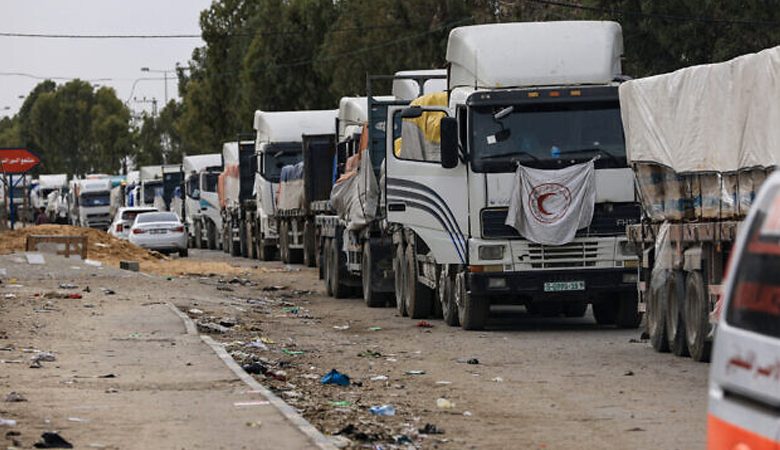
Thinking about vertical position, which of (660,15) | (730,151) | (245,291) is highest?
(660,15)

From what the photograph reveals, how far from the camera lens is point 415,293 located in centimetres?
2570

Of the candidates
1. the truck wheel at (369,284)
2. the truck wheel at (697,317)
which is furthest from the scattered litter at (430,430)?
the truck wheel at (369,284)

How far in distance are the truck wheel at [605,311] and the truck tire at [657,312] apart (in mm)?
4159

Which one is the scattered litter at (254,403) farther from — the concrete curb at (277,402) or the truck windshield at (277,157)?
the truck windshield at (277,157)

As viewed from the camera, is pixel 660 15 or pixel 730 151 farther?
pixel 660 15

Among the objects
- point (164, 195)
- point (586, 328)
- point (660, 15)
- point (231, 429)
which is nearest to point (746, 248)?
point (231, 429)

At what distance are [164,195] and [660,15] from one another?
38489 millimetres

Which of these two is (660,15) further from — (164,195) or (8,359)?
(164,195)

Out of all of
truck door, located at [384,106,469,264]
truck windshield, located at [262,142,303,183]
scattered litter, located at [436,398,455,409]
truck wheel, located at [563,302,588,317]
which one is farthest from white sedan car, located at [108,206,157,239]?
scattered litter, located at [436,398,455,409]

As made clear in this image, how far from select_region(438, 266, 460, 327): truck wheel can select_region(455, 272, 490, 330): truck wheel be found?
13.0 inches

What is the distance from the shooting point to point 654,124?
19.3 meters

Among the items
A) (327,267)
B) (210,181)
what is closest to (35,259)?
(327,267)

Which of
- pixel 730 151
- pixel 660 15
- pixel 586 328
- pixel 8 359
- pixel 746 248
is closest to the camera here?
pixel 746 248

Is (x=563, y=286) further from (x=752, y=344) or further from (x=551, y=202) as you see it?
(x=752, y=344)
